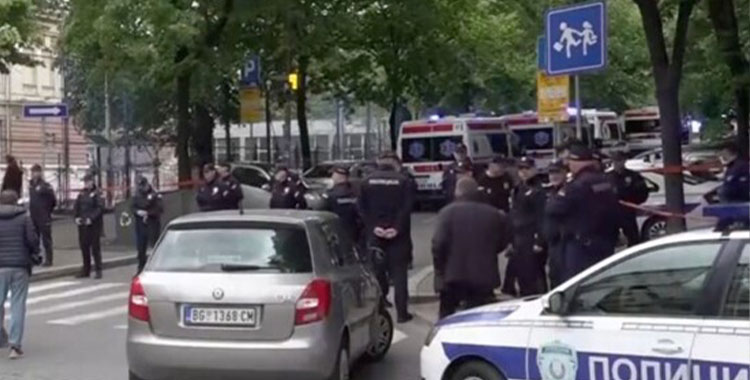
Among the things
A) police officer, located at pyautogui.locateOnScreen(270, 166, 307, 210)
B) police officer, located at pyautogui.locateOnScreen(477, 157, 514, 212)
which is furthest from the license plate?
police officer, located at pyautogui.locateOnScreen(270, 166, 307, 210)

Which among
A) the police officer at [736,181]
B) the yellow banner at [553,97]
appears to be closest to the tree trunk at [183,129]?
the yellow banner at [553,97]

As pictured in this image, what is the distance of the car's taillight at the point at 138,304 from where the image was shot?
9.59 meters

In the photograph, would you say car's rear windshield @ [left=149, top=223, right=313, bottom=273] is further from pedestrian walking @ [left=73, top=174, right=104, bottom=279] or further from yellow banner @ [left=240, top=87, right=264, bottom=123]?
yellow banner @ [left=240, top=87, right=264, bottom=123]

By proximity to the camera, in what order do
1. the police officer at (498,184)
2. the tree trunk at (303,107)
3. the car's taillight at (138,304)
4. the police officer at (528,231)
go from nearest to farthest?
the car's taillight at (138,304) < the police officer at (528,231) < the police officer at (498,184) < the tree trunk at (303,107)

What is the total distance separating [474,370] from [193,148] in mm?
22893

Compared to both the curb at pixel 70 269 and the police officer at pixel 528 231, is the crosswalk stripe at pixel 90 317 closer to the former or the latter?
the curb at pixel 70 269

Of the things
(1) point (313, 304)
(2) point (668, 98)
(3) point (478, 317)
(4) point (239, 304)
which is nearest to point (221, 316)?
(4) point (239, 304)

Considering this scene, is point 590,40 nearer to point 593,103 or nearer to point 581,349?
point 581,349

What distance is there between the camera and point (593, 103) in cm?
5806

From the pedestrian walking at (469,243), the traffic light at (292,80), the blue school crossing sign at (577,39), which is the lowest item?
the pedestrian walking at (469,243)

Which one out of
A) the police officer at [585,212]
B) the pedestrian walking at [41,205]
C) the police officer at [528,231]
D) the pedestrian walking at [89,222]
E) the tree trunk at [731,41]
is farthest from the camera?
the pedestrian walking at [41,205]

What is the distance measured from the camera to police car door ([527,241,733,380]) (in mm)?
7402

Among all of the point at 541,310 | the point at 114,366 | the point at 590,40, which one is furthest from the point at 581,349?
the point at 590,40

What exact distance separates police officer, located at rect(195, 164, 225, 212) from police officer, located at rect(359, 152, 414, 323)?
180 inches
